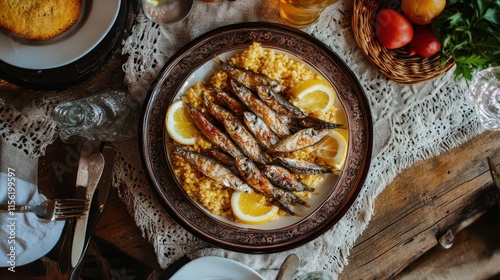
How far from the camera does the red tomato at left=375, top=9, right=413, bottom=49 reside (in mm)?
1894

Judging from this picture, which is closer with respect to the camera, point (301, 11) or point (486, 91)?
point (301, 11)

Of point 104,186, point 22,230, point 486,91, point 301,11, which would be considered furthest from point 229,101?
point 486,91

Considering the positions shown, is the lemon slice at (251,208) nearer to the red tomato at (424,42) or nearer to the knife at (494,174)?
the red tomato at (424,42)

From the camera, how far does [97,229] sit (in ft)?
6.41

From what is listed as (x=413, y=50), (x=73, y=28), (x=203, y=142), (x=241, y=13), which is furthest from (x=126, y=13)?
(x=413, y=50)

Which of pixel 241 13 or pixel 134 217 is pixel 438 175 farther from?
pixel 134 217

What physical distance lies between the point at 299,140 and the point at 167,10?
2.53 feet

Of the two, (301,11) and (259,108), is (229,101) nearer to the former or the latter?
(259,108)

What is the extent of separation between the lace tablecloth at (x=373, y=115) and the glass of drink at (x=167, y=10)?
0.04m

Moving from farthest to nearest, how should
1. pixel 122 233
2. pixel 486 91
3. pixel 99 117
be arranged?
pixel 486 91 → pixel 122 233 → pixel 99 117

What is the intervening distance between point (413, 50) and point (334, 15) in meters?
0.37

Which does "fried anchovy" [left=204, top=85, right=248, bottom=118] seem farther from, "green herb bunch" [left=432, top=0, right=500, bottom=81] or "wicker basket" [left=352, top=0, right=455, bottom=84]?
"green herb bunch" [left=432, top=0, right=500, bottom=81]

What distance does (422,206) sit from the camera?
220 cm

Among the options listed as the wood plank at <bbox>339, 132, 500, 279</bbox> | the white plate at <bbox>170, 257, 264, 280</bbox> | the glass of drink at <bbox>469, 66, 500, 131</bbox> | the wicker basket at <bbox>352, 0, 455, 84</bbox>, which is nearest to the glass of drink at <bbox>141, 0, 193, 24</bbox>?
the wicker basket at <bbox>352, 0, 455, 84</bbox>
